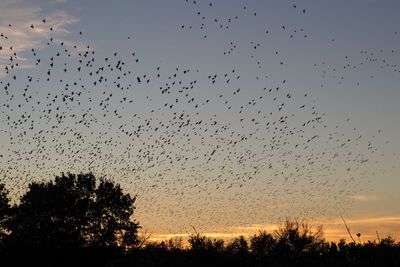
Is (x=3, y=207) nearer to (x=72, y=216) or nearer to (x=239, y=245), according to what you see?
(x=72, y=216)

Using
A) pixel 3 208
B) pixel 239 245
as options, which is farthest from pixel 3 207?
pixel 239 245

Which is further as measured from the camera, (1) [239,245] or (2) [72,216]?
(1) [239,245]

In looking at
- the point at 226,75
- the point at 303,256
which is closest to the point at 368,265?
the point at 226,75

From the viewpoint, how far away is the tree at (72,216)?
200ft

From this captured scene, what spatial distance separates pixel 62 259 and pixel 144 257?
828 inches

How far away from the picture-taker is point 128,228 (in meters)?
62.9

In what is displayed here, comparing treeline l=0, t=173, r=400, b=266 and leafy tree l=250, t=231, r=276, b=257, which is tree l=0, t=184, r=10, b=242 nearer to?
treeline l=0, t=173, r=400, b=266

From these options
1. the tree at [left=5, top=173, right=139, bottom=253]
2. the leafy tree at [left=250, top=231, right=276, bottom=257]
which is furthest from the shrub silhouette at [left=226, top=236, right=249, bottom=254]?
the tree at [left=5, top=173, right=139, bottom=253]

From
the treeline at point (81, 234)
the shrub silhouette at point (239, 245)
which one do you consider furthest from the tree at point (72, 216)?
the shrub silhouette at point (239, 245)

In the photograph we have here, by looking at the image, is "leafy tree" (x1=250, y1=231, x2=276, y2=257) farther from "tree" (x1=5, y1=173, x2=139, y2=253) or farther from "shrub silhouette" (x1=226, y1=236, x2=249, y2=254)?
"tree" (x1=5, y1=173, x2=139, y2=253)

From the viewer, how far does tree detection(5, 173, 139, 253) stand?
6088 cm

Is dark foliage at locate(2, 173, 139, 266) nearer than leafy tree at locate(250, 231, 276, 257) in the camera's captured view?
Yes

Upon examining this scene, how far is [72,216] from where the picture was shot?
2475 inches

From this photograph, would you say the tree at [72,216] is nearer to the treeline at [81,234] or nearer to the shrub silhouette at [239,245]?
the treeline at [81,234]
